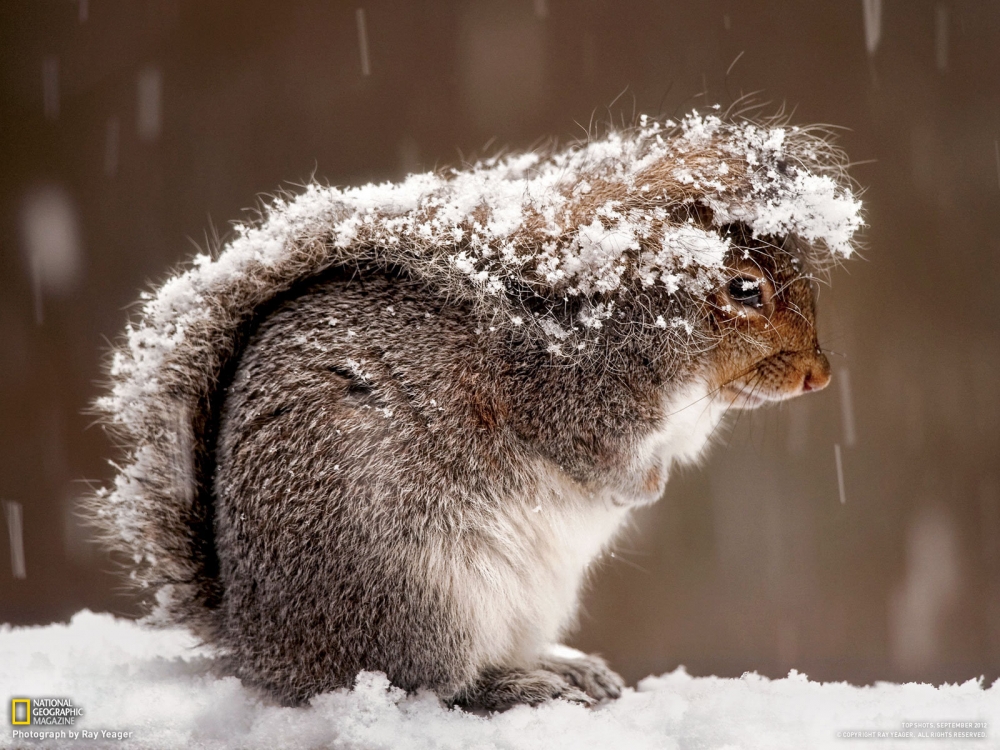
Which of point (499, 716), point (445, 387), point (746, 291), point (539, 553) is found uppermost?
point (746, 291)

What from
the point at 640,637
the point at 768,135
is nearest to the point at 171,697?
the point at 768,135

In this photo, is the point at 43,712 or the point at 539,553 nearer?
the point at 43,712

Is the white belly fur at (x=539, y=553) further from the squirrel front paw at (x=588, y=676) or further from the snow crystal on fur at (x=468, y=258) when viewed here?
the snow crystal on fur at (x=468, y=258)

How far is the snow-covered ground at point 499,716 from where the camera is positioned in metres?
1.13

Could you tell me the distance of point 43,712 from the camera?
1238 mm

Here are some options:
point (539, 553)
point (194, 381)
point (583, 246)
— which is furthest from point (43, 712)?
point (583, 246)

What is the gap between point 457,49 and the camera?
2.97 m

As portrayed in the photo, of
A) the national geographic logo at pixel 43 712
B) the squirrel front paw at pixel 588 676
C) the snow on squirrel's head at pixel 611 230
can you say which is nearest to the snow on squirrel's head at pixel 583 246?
the snow on squirrel's head at pixel 611 230

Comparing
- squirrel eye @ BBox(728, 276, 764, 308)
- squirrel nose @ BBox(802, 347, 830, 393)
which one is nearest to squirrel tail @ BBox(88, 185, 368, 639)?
squirrel eye @ BBox(728, 276, 764, 308)

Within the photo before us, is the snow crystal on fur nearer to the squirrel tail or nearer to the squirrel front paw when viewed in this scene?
the squirrel tail

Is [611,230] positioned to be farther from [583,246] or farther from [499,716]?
[499,716]

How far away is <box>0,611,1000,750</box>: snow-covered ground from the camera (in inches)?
44.5

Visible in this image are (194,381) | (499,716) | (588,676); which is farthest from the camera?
(588,676)

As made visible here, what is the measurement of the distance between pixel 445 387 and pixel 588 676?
24.1 inches
